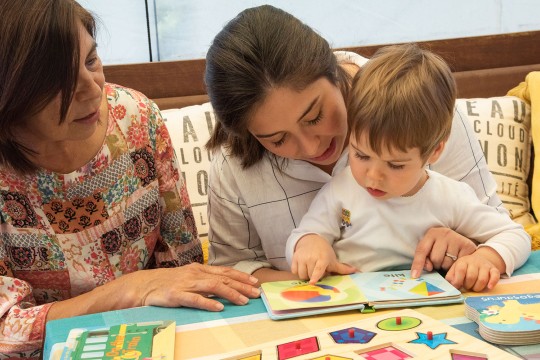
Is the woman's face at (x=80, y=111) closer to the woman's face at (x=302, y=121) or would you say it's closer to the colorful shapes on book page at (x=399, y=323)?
the woman's face at (x=302, y=121)

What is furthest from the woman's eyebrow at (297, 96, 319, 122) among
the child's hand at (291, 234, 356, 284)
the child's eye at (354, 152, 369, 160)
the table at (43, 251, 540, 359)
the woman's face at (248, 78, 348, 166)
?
the table at (43, 251, 540, 359)

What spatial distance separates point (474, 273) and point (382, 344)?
303mm

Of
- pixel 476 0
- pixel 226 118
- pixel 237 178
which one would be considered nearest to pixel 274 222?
pixel 237 178

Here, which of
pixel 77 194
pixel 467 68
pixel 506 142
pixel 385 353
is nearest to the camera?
pixel 385 353

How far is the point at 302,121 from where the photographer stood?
1.35 meters

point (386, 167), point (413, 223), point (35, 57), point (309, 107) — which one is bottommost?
point (413, 223)

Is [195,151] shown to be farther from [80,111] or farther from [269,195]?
[80,111]

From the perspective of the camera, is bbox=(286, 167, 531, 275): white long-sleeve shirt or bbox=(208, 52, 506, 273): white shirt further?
bbox=(208, 52, 506, 273): white shirt

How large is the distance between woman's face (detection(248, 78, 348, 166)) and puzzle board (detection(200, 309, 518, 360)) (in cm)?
40

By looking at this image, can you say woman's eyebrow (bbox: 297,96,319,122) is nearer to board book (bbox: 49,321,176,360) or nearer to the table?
the table

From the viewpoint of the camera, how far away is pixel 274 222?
160 centimetres

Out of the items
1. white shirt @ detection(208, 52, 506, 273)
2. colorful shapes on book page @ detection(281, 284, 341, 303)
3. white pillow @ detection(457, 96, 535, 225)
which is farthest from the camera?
white pillow @ detection(457, 96, 535, 225)

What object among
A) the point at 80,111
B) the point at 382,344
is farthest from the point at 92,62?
the point at 382,344

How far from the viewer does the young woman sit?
1.34 m
